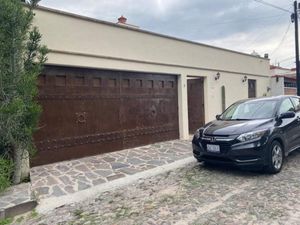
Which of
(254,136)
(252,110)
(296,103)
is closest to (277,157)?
(254,136)

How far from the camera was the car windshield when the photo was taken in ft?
21.3

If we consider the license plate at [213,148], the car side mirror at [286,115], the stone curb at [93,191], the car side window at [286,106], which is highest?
the car side window at [286,106]

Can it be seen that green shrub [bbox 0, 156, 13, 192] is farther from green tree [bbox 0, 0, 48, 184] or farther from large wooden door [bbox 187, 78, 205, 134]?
large wooden door [bbox 187, 78, 205, 134]

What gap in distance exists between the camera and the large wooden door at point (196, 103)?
11.9 meters

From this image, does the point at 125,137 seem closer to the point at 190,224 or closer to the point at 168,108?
the point at 168,108

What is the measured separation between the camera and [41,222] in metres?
4.30

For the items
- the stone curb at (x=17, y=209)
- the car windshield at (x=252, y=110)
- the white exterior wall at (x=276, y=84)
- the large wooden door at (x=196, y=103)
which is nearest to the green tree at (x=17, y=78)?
the stone curb at (x=17, y=209)

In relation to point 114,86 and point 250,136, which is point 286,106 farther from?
point 114,86

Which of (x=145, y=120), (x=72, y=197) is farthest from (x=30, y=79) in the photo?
(x=145, y=120)

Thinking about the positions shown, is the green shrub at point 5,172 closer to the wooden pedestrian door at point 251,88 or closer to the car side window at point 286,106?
the car side window at point 286,106

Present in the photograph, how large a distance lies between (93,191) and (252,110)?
4.01 metres

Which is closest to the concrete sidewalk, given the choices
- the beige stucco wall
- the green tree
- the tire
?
the green tree

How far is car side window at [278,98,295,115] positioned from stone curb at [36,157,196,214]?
103 inches

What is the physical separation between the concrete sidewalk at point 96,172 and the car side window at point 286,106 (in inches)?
101
